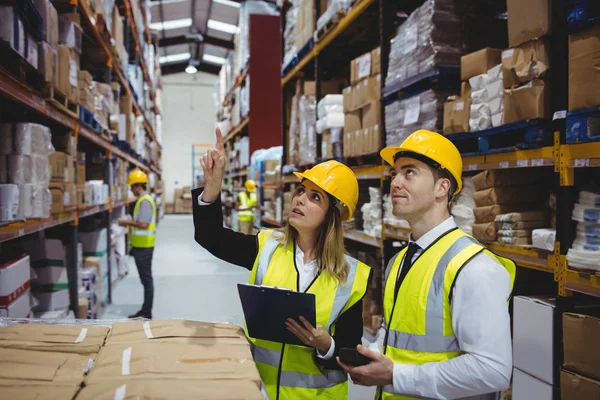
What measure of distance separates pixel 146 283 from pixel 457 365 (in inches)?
197

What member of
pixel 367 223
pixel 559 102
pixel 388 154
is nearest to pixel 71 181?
pixel 367 223

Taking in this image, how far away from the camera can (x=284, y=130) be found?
8.55m

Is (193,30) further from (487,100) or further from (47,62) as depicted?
(487,100)

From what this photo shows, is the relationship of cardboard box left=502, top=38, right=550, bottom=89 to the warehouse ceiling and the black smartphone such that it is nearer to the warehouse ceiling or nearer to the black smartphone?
the black smartphone

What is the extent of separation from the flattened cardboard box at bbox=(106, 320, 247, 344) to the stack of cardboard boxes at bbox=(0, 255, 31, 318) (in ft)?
5.47

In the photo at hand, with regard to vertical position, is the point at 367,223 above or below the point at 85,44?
below

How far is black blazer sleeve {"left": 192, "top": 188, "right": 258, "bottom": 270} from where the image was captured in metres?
2.28

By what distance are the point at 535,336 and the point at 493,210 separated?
809mm

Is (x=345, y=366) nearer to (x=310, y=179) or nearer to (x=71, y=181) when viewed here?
(x=310, y=179)

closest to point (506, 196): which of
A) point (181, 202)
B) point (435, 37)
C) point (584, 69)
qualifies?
point (584, 69)

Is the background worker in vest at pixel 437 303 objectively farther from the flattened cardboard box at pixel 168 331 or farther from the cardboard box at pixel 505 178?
the cardboard box at pixel 505 178

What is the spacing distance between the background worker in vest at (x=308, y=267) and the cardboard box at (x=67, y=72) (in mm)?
2427

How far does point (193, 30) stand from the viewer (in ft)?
74.4

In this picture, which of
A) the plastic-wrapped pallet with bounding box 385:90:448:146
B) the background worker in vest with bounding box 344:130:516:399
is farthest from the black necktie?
the plastic-wrapped pallet with bounding box 385:90:448:146
